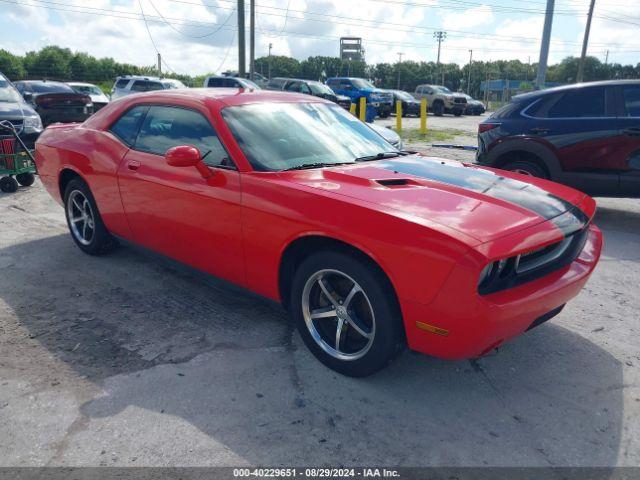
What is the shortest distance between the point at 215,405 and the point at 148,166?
2.01 m

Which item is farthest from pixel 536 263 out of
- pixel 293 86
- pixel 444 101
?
pixel 444 101

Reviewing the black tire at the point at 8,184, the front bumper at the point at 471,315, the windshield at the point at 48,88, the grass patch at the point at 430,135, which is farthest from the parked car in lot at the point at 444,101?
the front bumper at the point at 471,315

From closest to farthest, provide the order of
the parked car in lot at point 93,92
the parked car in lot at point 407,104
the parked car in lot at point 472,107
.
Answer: the parked car in lot at point 93,92 < the parked car in lot at point 407,104 < the parked car in lot at point 472,107

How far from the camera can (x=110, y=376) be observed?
121 inches

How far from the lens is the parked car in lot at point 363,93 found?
2492 centimetres

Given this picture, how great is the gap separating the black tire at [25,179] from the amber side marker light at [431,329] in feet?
25.1

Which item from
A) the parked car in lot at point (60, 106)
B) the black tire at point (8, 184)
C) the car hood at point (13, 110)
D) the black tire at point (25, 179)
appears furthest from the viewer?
the parked car in lot at point (60, 106)

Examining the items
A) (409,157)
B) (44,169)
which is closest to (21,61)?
(44,169)

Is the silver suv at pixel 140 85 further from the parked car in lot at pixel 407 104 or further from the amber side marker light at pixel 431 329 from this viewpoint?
the amber side marker light at pixel 431 329

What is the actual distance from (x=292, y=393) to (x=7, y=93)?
9.95m

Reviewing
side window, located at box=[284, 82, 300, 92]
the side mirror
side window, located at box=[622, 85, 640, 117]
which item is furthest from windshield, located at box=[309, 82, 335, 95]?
the side mirror

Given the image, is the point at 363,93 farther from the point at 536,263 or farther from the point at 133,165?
the point at 536,263

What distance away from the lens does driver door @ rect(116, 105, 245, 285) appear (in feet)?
11.3

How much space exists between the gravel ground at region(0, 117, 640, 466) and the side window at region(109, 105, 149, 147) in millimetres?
1261
